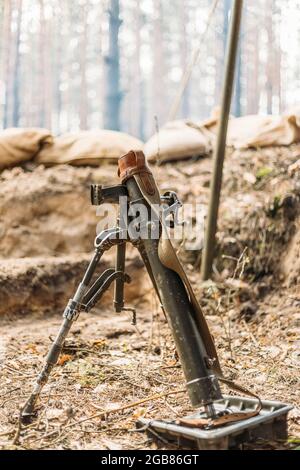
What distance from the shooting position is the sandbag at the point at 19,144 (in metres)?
6.39

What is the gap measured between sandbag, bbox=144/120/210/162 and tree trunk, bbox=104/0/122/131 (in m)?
7.03

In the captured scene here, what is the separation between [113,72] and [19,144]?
7.65m

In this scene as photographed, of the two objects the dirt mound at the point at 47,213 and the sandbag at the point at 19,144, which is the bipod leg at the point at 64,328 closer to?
the dirt mound at the point at 47,213

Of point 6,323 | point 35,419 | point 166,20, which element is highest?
point 166,20

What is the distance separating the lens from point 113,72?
13477mm

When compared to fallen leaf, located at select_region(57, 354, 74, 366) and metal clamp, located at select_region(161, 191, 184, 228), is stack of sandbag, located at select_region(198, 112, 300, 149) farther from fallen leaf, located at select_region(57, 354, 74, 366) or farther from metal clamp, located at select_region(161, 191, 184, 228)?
metal clamp, located at select_region(161, 191, 184, 228)

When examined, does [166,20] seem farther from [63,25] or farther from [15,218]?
[15,218]

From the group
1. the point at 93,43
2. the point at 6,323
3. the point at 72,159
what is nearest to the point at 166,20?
the point at 93,43

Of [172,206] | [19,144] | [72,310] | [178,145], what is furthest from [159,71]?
[72,310]

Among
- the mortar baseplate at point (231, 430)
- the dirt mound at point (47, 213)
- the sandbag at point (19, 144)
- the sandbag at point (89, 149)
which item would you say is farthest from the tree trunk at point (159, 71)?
the mortar baseplate at point (231, 430)

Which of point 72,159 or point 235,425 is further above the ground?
point 72,159

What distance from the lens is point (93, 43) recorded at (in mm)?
21203

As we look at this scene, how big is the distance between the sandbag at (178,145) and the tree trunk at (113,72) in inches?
277

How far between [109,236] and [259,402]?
3.23 feet
